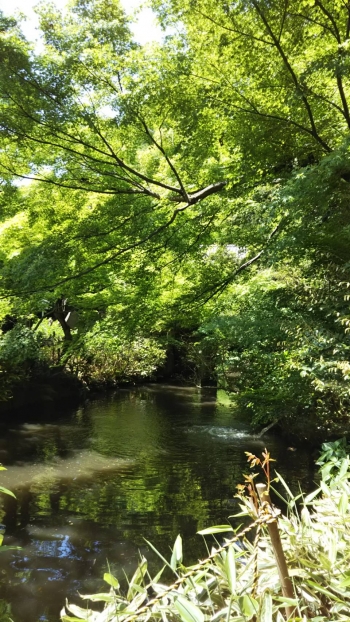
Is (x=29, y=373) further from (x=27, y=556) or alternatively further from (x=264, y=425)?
(x=27, y=556)

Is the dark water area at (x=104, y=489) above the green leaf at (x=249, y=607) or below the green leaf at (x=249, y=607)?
below

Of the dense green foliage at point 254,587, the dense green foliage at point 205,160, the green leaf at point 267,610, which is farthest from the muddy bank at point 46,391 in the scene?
the green leaf at point 267,610

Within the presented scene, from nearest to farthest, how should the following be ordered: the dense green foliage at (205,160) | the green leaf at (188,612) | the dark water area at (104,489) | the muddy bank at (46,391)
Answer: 1. the green leaf at (188,612)
2. the dark water area at (104,489)
3. the dense green foliage at (205,160)
4. the muddy bank at (46,391)

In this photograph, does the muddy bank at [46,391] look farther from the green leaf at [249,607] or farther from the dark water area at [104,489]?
the green leaf at [249,607]

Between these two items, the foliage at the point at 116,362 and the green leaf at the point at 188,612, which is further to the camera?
the foliage at the point at 116,362

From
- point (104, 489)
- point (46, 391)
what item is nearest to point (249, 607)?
point (104, 489)

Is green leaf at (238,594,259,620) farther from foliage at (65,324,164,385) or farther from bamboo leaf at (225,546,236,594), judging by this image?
foliage at (65,324,164,385)

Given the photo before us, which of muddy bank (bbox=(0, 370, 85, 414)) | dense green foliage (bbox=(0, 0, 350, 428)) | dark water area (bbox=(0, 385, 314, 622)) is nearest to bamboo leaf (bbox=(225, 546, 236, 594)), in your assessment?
dark water area (bbox=(0, 385, 314, 622))

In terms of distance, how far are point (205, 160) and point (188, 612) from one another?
5.24 m

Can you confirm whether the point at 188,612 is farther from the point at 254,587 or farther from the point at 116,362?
the point at 116,362

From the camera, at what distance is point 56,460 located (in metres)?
6.29

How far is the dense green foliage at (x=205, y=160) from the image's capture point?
3830 millimetres

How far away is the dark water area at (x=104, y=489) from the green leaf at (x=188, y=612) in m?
1.53

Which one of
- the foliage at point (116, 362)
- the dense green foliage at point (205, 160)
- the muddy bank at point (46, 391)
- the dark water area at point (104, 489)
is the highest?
the dense green foliage at point (205, 160)
